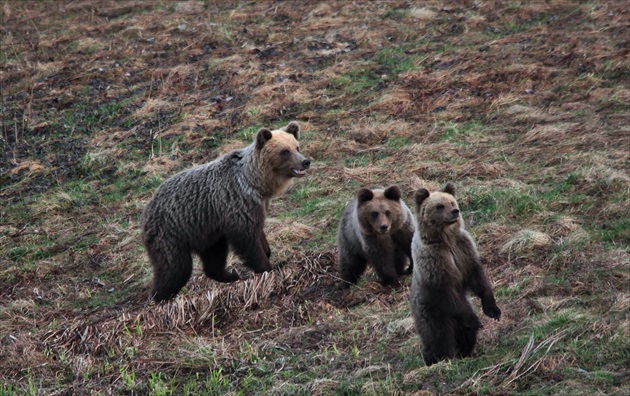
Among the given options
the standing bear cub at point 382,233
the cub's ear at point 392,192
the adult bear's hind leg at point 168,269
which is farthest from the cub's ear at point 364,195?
the adult bear's hind leg at point 168,269

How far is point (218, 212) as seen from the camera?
9.33m

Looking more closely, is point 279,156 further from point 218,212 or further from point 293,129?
point 218,212

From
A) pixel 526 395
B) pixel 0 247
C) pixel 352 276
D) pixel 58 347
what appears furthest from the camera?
Answer: pixel 0 247

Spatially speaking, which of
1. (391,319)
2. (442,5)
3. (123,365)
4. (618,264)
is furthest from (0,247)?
(442,5)

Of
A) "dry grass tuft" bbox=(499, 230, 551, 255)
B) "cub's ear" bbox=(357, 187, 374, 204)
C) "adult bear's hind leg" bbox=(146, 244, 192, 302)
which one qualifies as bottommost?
"adult bear's hind leg" bbox=(146, 244, 192, 302)

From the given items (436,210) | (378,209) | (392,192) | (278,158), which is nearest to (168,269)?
(278,158)

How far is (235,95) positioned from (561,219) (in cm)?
812

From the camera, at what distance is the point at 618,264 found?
793 centimetres

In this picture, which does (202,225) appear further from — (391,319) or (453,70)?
(453,70)

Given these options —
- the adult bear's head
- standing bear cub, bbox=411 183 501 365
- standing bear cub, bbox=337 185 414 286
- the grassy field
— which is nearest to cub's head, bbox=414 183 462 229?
standing bear cub, bbox=411 183 501 365

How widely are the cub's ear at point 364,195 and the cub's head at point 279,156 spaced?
3.27 ft

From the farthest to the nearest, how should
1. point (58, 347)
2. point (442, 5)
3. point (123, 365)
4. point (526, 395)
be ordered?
point (442, 5), point (58, 347), point (123, 365), point (526, 395)

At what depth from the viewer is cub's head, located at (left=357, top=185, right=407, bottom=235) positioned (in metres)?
8.57

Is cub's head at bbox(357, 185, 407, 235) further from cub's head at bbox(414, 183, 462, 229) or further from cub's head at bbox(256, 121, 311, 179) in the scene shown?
cub's head at bbox(414, 183, 462, 229)
